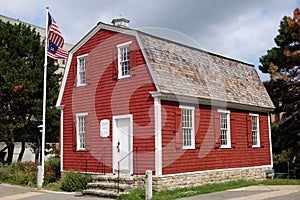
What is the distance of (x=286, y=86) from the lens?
24.1 m

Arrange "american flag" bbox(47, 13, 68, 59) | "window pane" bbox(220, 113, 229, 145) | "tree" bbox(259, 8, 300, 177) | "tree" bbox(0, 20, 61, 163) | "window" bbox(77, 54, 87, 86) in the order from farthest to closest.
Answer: "tree" bbox(0, 20, 61, 163) → "tree" bbox(259, 8, 300, 177) → "american flag" bbox(47, 13, 68, 59) → "window" bbox(77, 54, 87, 86) → "window pane" bbox(220, 113, 229, 145)

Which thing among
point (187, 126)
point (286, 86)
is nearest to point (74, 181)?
point (187, 126)

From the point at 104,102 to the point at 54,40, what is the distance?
167 inches

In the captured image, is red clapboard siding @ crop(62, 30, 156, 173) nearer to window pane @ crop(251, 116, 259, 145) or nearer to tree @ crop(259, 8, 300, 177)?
window pane @ crop(251, 116, 259, 145)

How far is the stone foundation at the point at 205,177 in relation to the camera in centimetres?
1423

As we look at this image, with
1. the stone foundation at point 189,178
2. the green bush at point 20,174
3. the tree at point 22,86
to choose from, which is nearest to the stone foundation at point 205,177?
the stone foundation at point 189,178

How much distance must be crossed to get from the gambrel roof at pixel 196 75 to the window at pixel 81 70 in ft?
2.21

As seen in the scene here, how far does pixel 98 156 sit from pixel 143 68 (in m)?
4.42

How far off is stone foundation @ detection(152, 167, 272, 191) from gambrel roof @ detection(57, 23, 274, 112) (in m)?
3.09

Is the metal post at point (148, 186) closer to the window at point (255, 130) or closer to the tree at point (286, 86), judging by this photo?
the window at point (255, 130)

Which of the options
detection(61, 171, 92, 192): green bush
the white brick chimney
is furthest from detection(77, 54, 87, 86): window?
detection(61, 171, 92, 192): green bush

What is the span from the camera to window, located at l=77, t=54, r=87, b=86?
18031mm

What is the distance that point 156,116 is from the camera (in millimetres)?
14391

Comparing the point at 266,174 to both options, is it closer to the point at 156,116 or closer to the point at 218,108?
the point at 218,108
